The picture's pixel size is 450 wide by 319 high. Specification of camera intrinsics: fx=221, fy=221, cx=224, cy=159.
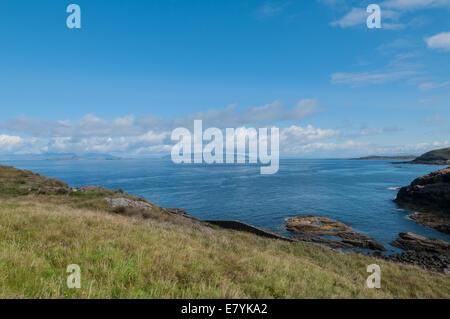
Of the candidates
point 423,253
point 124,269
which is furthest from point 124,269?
point 423,253

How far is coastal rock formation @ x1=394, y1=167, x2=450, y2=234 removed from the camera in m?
38.7

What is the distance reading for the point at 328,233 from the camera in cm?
3316

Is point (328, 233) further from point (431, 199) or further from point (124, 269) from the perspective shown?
point (124, 269)

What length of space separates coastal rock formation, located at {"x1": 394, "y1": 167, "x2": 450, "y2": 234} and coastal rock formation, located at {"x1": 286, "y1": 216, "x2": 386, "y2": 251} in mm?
15496

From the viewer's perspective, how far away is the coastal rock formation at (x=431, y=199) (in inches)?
1525

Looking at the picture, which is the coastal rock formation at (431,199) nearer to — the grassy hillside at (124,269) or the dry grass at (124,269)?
the grassy hillside at (124,269)

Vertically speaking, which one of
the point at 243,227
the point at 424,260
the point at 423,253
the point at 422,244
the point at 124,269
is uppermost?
the point at 124,269

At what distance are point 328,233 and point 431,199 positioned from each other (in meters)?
32.6

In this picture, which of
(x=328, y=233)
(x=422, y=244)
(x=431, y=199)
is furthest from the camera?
(x=431, y=199)

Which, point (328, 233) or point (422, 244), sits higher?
point (422, 244)

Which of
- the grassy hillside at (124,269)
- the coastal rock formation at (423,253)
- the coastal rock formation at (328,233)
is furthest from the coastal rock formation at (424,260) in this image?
the grassy hillside at (124,269)
